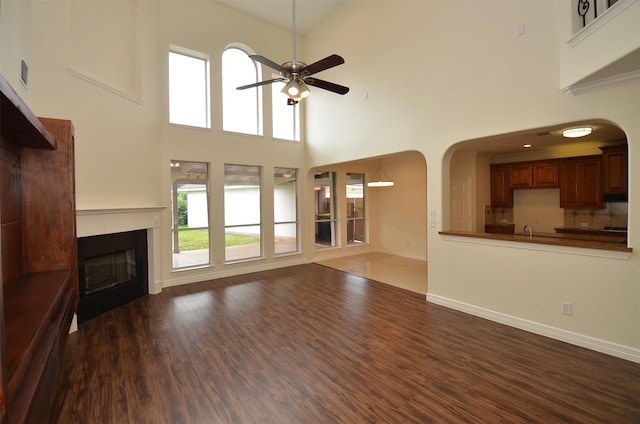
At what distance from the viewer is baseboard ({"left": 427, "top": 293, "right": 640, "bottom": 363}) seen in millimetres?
2877

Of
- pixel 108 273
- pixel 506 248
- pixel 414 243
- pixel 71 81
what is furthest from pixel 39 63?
pixel 414 243

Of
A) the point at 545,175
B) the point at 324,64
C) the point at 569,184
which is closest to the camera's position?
the point at 324,64

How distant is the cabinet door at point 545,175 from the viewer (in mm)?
5594

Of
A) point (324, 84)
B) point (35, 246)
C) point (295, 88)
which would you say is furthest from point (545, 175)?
point (35, 246)

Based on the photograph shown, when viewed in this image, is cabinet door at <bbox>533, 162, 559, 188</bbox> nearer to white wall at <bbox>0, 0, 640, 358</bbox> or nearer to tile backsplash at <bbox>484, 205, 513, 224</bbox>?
tile backsplash at <bbox>484, 205, 513, 224</bbox>

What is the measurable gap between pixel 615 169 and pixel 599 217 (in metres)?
1.06

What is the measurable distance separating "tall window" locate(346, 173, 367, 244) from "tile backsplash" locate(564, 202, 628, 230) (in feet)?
15.8

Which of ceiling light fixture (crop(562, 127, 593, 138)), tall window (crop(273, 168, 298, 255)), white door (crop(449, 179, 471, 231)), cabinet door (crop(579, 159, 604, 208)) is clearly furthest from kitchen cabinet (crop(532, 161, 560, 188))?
tall window (crop(273, 168, 298, 255))

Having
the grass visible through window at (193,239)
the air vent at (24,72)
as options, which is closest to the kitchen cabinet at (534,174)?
the grass visible through window at (193,239)

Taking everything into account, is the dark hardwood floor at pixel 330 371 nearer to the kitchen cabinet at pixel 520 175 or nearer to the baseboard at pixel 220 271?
the baseboard at pixel 220 271

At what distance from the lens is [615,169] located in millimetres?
4758

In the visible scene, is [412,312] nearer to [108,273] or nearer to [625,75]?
[625,75]

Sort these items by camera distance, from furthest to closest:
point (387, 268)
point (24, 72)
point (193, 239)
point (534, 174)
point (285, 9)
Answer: point (387, 268), point (285, 9), point (193, 239), point (534, 174), point (24, 72)

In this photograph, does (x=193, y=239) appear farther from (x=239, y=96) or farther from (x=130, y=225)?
(x=239, y=96)
